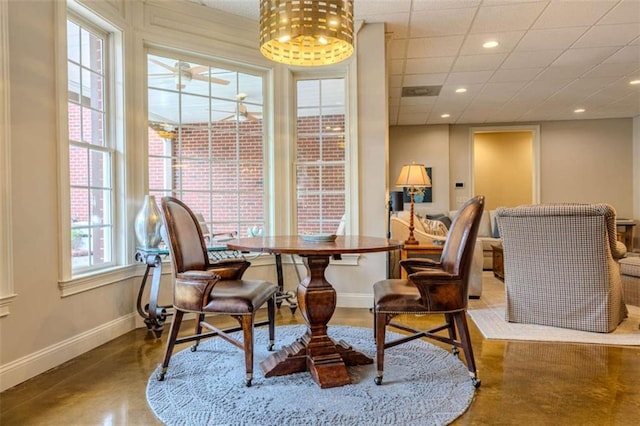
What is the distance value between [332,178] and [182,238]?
1.93m

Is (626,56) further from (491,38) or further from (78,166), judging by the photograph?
(78,166)

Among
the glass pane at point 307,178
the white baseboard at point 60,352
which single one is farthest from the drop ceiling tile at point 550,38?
the white baseboard at point 60,352

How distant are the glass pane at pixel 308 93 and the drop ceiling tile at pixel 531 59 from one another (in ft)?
7.30

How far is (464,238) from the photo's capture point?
215 cm

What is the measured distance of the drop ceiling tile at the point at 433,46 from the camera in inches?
156

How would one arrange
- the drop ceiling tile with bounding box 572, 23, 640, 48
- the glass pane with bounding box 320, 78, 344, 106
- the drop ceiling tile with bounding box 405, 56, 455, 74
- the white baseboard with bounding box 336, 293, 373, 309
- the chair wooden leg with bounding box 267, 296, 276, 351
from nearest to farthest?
the chair wooden leg with bounding box 267, 296, 276, 351 → the drop ceiling tile with bounding box 572, 23, 640, 48 → the white baseboard with bounding box 336, 293, 373, 309 → the glass pane with bounding box 320, 78, 344, 106 → the drop ceiling tile with bounding box 405, 56, 455, 74

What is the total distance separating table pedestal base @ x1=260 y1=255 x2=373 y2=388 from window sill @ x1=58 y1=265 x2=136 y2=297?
1.35 metres

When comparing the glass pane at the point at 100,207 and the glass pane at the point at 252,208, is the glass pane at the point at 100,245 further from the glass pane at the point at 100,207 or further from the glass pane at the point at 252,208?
the glass pane at the point at 252,208

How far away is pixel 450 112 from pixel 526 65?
2247mm

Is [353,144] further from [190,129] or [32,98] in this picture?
[32,98]

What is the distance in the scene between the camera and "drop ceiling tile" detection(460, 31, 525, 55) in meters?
3.83

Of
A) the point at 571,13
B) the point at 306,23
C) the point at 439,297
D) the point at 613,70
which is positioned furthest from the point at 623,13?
the point at 439,297

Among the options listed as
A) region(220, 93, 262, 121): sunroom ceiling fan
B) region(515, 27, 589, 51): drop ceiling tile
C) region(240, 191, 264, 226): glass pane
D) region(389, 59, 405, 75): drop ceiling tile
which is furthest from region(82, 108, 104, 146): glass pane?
region(515, 27, 589, 51): drop ceiling tile

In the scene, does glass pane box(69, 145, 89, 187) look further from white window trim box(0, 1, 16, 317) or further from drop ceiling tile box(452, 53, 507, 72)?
drop ceiling tile box(452, 53, 507, 72)
